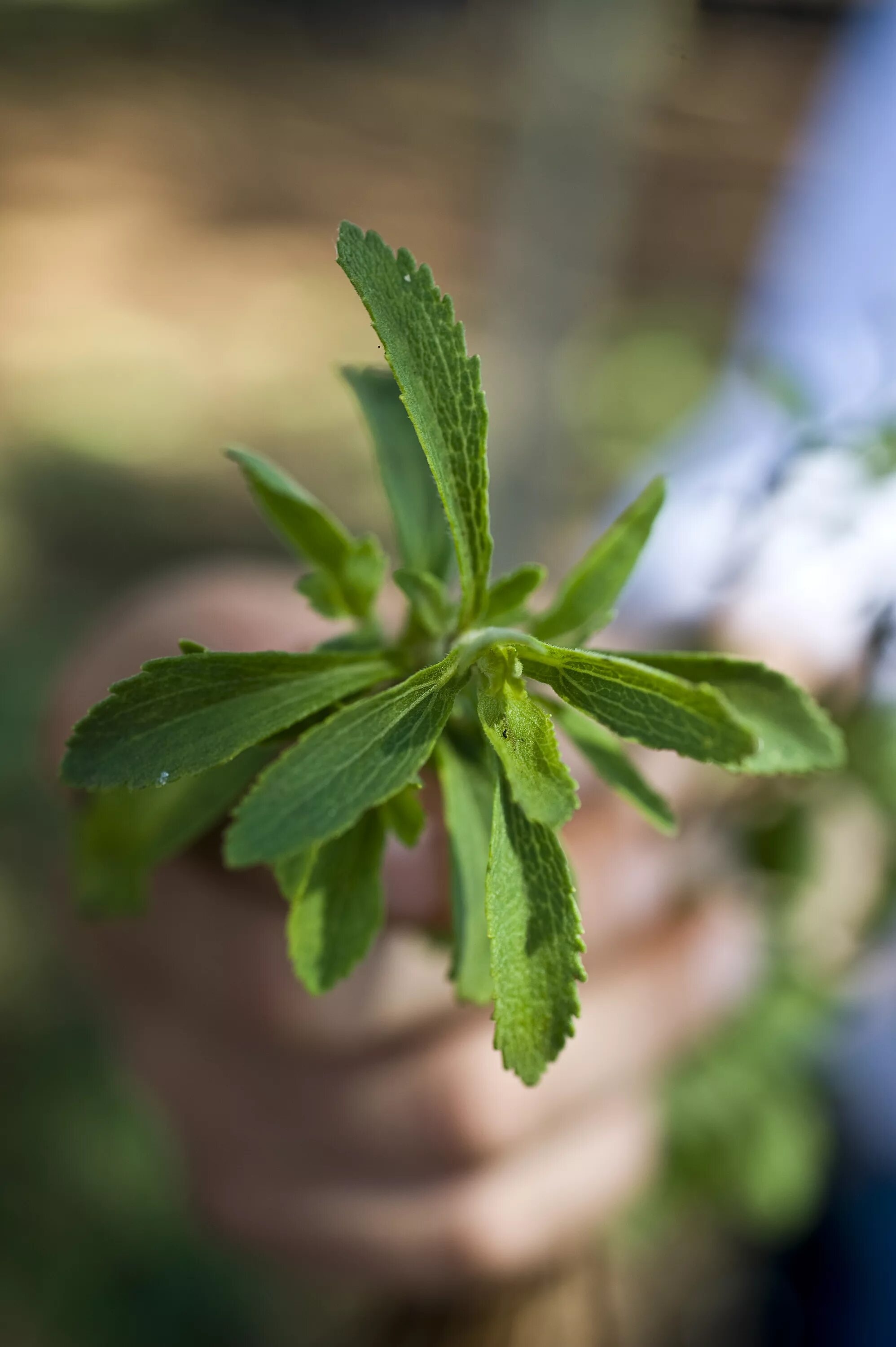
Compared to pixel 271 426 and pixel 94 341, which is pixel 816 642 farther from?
pixel 94 341

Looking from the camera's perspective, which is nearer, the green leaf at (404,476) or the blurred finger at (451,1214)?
the green leaf at (404,476)

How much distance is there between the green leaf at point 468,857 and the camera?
56cm

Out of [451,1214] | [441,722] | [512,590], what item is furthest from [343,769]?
[451,1214]

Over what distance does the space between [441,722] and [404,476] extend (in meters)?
0.22

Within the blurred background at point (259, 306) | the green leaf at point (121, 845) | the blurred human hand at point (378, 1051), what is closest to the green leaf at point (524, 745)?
the green leaf at point (121, 845)

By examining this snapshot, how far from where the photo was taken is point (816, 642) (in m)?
1.24

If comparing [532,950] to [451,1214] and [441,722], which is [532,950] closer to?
[441,722]

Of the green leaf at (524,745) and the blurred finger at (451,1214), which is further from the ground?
the green leaf at (524,745)

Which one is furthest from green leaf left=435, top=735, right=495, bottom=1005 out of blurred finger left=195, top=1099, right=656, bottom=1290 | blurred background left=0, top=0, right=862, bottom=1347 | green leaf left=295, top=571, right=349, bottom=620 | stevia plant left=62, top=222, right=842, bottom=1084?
blurred background left=0, top=0, right=862, bottom=1347

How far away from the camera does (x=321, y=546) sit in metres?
0.62

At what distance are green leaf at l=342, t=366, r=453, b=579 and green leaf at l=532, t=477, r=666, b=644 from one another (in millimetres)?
81

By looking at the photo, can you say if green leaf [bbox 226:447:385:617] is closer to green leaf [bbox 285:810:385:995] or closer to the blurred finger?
green leaf [bbox 285:810:385:995]

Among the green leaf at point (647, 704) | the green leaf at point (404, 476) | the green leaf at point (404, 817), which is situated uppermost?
the green leaf at point (404, 476)

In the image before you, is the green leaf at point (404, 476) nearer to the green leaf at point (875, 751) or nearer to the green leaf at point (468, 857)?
the green leaf at point (468, 857)
